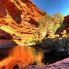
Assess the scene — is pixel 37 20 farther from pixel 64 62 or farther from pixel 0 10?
pixel 64 62

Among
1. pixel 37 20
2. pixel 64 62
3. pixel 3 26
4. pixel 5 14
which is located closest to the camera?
pixel 64 62

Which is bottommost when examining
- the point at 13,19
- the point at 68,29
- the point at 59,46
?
the point at 59,46

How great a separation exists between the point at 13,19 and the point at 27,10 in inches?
412

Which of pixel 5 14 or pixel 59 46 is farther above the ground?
pixel 5 14

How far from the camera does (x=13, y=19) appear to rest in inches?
2576

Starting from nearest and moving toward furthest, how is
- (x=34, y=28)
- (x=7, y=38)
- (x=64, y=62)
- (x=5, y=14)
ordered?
(x=64, y=62) < (x=7, y=38) < (x=5, y=14) < (x=34, y=28)

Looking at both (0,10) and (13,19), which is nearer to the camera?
(0,10)

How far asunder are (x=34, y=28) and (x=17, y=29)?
912 centimetres

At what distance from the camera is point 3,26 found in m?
56.8

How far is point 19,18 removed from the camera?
2749 inches

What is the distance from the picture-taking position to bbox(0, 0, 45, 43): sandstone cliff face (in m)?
59.7

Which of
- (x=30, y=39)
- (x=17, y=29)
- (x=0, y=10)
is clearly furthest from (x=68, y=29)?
(x=0, y=10)

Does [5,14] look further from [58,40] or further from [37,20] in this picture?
[58,40]

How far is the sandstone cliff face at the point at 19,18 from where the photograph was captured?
59.7 metres
